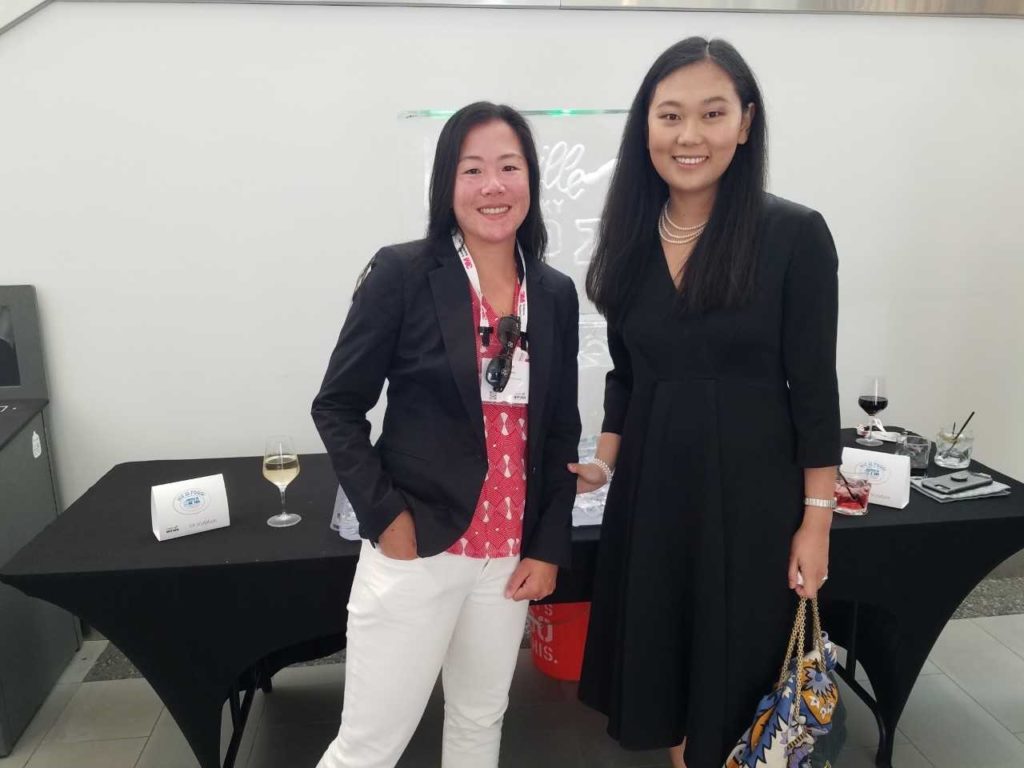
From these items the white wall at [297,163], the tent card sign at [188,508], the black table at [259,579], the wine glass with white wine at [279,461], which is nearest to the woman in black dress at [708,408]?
the black table at [259,579]

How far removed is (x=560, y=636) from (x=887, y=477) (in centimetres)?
105

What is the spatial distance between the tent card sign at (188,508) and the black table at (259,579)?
31 millimetres

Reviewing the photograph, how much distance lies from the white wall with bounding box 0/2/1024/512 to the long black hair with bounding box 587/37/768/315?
124cm

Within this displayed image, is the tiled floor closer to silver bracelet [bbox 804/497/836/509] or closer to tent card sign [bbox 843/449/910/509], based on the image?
tent card sign [bbox 843/449/910/509]

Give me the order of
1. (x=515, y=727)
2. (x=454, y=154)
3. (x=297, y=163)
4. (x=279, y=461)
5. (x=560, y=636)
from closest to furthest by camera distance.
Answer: (x=454, y=154)
(x=279, y=461)
(x=515, y=727)
(x=560, y=636)
(x=297, y=163)

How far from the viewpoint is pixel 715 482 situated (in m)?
1.33

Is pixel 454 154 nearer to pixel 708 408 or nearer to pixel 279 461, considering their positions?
pixel 708 408

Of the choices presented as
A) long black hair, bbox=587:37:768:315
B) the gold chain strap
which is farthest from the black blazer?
the gold chain strap

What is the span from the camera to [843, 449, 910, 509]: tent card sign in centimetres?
181

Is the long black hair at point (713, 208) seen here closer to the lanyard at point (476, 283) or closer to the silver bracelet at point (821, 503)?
the lanyard at point (476, 283)

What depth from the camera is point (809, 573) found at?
134 cm

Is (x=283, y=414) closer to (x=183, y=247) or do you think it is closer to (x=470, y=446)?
(x=183, y=247)

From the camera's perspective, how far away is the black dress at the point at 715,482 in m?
1.26

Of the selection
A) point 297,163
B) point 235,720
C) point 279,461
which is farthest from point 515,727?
point 297,163
